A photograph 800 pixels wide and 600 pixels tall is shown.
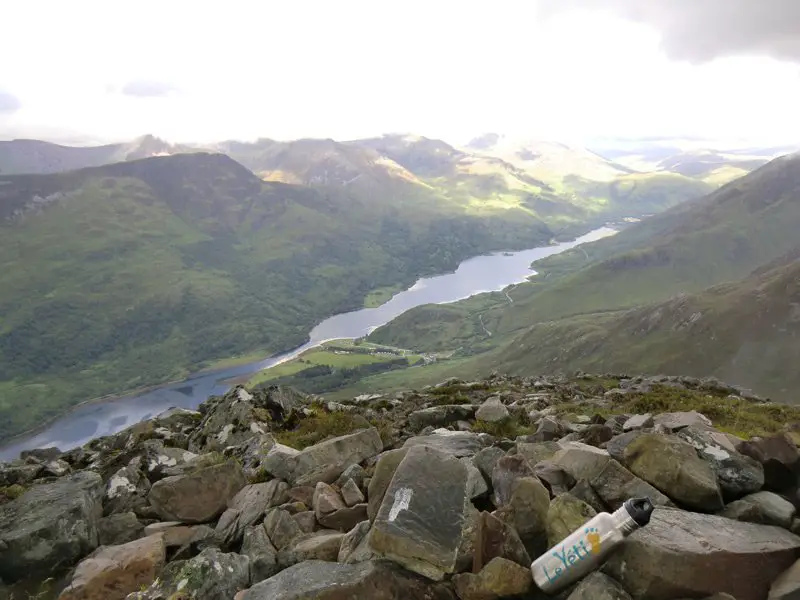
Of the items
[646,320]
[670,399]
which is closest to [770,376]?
[646,320]

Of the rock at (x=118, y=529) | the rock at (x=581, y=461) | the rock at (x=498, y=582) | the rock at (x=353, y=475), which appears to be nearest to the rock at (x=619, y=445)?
the rock at (x=581, y=461)

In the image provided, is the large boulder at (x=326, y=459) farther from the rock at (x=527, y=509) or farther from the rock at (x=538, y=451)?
the rock at (x=527, y=509)

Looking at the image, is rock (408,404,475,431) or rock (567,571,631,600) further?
rock (408,404,475,431)

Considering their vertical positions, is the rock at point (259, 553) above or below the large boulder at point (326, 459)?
above

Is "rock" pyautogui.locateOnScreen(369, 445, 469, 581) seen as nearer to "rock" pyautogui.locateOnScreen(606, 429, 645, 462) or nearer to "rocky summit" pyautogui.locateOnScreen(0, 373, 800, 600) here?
"rocky summit" pyautogui.locateOnScreen(0, 373, 800, 600)

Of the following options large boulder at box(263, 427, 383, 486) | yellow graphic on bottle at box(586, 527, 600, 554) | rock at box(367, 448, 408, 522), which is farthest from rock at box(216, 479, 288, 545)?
yellow graphic on bottle at box(586, 527, 600, 554)

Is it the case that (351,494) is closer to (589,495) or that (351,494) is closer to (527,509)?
(527,509)

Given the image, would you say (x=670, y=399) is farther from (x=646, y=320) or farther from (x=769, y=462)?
(x=646, y=320)
